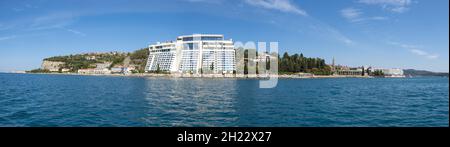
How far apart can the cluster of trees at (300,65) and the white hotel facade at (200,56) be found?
611 inches

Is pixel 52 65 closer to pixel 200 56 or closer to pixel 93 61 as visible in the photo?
pixel 93 61

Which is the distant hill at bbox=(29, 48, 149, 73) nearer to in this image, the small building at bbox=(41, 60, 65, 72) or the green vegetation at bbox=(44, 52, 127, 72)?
the green vegetation at bbox=(44, 52, 127, 72)

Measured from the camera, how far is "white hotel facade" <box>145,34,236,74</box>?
299 feet

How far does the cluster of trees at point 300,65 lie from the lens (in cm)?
9231

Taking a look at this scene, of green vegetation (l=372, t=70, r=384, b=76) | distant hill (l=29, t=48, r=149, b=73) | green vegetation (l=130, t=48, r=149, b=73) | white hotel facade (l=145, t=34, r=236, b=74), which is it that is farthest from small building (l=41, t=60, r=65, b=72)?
green vegetation (l=372, t=70, r=384, b=76)

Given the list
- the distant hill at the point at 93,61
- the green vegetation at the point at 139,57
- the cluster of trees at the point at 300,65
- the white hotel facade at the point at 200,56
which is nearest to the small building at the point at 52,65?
the distant hill at the point at 93,61

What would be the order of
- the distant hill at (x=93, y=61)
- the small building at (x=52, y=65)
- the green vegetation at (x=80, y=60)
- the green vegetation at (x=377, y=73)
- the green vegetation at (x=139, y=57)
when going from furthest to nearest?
1. the small building at (x=52, y=65)
2. the green vegetation at (x=139, y=57)
3. the green vegetation at (x=80, y=60)
4. the distant hill at (x=93, y=61)
5. the green vegetation at (x=377, y=73)

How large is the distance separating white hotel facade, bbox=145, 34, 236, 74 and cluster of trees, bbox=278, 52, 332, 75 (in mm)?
15513

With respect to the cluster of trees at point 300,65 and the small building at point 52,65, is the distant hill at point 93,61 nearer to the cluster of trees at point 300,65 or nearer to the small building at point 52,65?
the small building at point 52,65

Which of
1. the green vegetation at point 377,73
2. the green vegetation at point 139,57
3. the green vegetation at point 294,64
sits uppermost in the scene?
the green vegetation at point 139,57

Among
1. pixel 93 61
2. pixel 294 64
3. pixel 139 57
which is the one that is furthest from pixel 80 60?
pixel 294 64

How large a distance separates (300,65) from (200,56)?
30.9m
